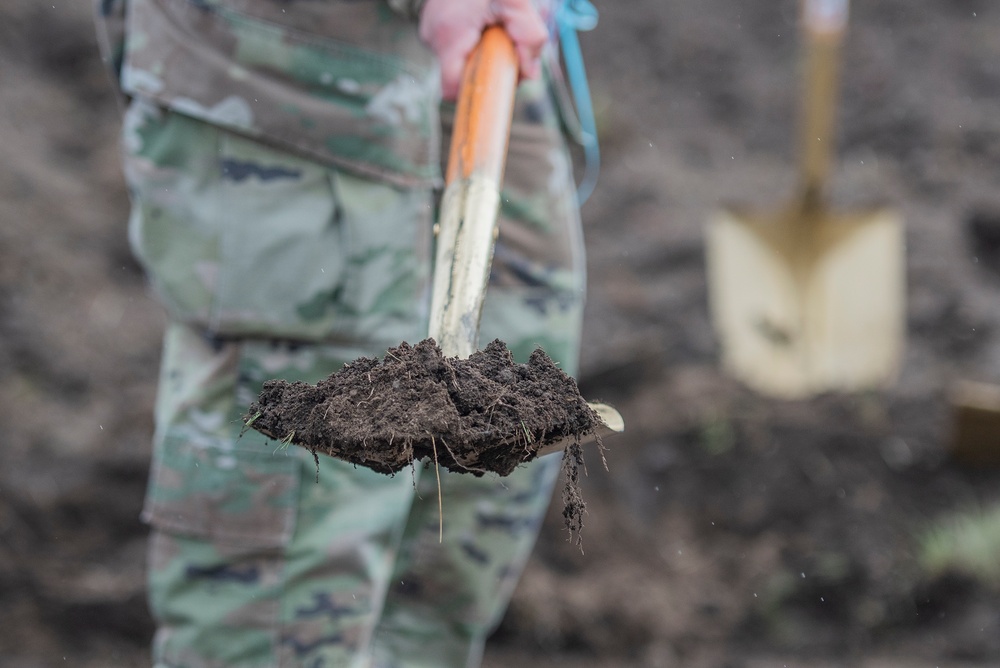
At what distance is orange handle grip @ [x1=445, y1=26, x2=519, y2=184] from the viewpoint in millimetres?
1073

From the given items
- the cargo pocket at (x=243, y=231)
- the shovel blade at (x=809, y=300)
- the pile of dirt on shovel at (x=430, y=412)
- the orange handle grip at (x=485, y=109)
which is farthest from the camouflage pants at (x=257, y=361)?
the shovel blade at (x=809, y=300)

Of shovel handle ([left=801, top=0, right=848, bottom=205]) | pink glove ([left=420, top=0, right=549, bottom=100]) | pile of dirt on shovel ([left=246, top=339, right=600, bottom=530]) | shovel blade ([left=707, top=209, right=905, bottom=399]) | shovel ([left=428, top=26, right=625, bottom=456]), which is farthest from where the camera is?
shovel handle ([left=801, top=0, right=848, bottom=205])

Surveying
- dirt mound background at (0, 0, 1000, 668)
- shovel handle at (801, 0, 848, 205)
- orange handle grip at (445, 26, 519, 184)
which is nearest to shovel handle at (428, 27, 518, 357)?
orange handle grip at (445, 26, 519, 184)

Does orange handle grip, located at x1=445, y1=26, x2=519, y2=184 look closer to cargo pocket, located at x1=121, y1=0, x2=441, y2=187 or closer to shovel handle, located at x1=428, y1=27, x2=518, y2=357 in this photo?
shovel handle, located at x1=428, y1=27, x2=518, y2=357

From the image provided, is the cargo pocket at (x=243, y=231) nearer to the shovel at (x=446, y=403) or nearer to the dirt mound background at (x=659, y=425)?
the shovel at (x=446, y=403)

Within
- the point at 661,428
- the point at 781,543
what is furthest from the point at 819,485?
the point at 661,428

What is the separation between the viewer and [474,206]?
104cm

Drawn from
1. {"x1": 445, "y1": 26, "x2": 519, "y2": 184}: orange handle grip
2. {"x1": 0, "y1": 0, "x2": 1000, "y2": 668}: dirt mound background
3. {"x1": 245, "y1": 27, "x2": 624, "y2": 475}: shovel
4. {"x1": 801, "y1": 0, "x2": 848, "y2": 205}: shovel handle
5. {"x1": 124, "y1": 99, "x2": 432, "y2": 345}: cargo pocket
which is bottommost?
{"x1": 0, "y1": 0, "x2": 1000, "y2": 668}: dirt mound background

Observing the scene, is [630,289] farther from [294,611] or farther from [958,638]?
[294,611]

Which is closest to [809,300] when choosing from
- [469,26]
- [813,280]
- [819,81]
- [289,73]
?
[813,280]

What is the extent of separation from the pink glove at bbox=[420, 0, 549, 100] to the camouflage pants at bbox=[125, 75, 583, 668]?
0.66 feet

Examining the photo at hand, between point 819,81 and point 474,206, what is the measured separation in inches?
92.4

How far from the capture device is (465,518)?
1.44 meters

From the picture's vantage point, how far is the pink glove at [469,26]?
1168mm
